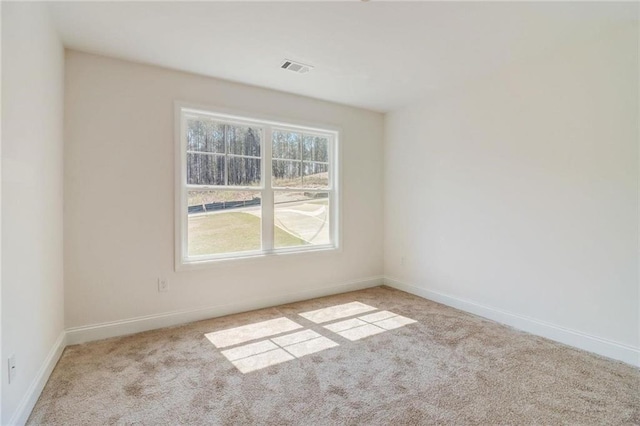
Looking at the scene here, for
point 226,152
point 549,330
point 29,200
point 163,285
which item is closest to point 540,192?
point 549,330

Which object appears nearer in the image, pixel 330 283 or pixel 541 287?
pixel 541 287

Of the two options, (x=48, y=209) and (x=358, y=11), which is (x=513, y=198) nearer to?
(x=358, y=11)

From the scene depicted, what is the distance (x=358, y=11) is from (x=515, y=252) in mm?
2558

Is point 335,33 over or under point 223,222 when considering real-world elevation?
over

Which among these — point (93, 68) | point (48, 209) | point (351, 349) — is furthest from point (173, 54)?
point (351, 349)

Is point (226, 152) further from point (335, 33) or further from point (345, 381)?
point (345, 381)

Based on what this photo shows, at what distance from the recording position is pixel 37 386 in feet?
6.15

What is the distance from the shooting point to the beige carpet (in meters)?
1.75

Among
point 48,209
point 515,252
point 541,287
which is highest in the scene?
point 48,209

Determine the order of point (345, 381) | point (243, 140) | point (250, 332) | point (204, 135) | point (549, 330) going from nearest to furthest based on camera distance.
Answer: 1. point (345, 381)
2. point (549, 330)
3. point (250, 332)
4. point (204, 135)
5. point (243, 140)

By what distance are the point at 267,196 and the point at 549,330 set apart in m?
3.06

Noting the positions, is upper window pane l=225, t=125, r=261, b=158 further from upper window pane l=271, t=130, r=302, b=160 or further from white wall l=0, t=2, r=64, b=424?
white wall l=0, t=2, r=64, b=424

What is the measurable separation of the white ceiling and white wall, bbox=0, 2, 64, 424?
481 mm

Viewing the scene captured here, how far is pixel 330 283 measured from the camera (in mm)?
4102
